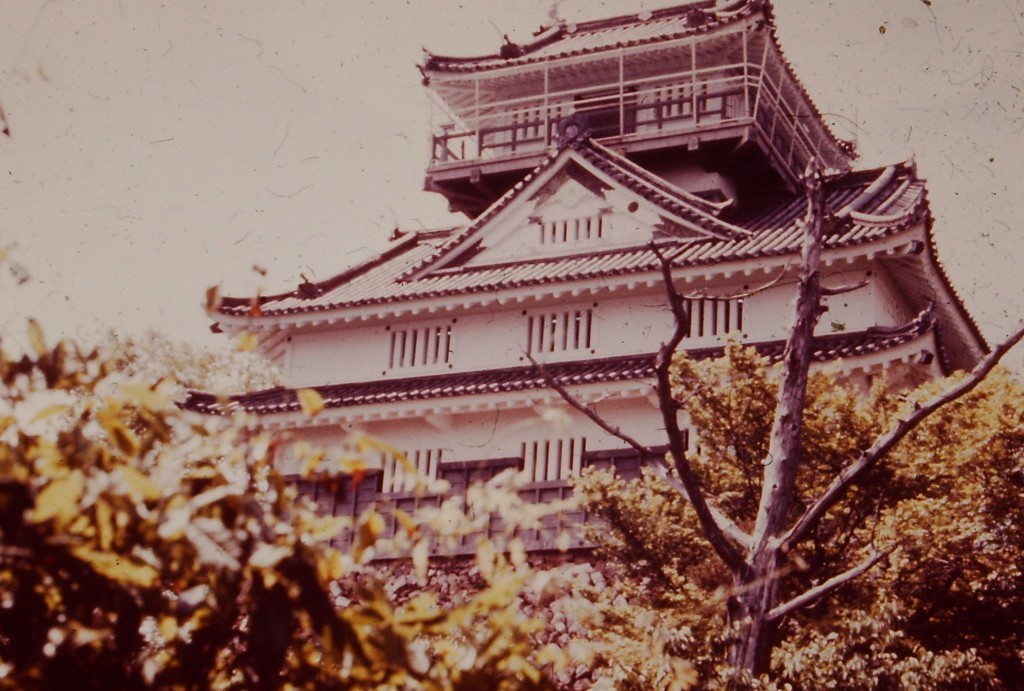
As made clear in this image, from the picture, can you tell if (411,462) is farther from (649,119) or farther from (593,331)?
(649,119)

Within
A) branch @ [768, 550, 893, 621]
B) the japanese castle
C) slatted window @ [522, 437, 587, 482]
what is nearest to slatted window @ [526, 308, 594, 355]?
the japanese castle

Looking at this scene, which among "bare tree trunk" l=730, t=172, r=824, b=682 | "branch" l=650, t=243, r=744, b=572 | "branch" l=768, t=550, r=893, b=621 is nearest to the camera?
"branch" l=650, t=243, r=744, b=572

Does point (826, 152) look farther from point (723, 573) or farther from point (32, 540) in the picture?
point (32, 540)

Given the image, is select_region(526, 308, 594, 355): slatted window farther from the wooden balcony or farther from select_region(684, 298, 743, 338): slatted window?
the wooden balcony

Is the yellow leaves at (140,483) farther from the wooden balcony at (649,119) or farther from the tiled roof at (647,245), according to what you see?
the wooden balcony at (649,119)

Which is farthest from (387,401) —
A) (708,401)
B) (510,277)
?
(708,401)

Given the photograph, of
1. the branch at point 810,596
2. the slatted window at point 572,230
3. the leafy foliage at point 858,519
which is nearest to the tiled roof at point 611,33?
the slatted window at point 572,230
